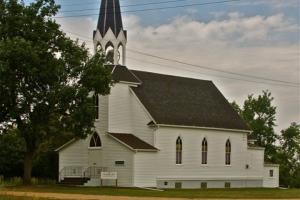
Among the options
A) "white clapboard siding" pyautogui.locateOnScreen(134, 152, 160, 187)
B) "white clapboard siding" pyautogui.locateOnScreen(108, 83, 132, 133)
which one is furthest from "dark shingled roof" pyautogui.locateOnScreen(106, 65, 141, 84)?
"white clapboard siding" pyautogui.locateOnScreen(134, 152, 160, 187)

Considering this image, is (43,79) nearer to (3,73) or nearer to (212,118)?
(3,73)

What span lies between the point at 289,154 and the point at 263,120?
18.8ft

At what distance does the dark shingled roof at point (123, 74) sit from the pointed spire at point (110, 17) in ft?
11.6

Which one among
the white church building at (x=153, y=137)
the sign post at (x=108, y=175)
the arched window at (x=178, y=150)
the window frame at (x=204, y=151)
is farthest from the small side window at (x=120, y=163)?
the window frame at (x=204, y=151)

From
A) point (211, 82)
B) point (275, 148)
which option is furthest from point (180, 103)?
point (275, 148)

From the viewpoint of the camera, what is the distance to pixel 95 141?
66000 millimetres

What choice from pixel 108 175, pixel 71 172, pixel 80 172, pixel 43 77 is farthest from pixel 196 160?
pixel 43 77

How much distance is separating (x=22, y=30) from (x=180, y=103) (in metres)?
20.3

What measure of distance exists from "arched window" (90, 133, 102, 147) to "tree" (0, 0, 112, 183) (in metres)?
8.39

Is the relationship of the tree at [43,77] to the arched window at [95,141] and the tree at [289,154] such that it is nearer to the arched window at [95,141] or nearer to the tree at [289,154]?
the arched window at [95,141]

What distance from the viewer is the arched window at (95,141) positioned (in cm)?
6556

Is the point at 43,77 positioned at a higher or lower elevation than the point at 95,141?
higher

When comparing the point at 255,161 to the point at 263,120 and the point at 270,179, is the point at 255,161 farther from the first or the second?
the point at 263,120

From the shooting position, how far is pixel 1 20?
180ft
